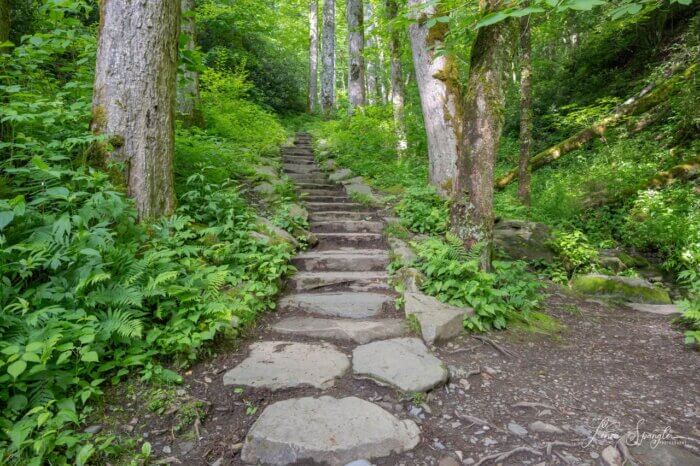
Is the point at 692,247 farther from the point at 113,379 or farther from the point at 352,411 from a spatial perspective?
the point at 113,379

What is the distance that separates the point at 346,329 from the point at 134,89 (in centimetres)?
323

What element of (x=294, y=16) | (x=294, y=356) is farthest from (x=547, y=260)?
(x=294, y=16)

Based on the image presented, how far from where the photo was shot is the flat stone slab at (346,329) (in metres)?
3.54

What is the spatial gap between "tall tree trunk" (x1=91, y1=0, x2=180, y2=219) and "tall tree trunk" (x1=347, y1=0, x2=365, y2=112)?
9.42m

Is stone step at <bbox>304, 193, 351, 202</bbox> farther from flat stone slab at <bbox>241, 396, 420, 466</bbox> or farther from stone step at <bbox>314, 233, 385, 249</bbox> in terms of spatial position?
flat stone slab at <bbox>241, 396, 420, 466</bbox>

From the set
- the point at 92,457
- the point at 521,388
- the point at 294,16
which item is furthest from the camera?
the point at 294,16

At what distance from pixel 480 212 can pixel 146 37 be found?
398 centimetres

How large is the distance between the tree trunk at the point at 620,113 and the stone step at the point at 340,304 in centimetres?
585

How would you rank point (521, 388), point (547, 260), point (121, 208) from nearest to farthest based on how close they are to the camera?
point (521, 388)
point (121, 208)
point (547, 260)

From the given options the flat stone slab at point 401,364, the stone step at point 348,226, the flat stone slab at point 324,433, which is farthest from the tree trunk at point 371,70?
the flat stone slab at point 324,433

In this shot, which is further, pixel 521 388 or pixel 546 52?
pixel 546 52

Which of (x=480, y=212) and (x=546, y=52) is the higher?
(x=546, y=52)

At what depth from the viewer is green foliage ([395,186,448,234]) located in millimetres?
5438

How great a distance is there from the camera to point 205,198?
14.9ft
